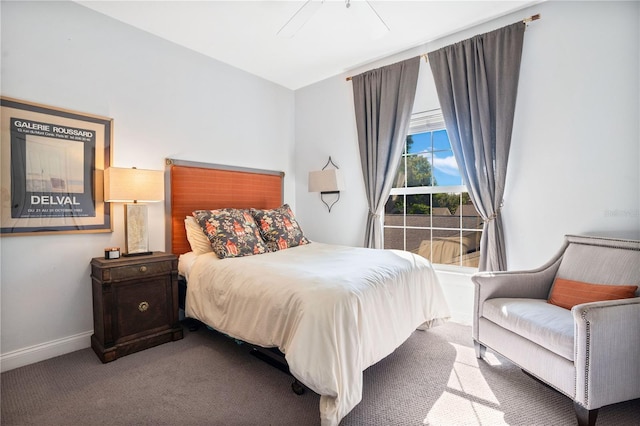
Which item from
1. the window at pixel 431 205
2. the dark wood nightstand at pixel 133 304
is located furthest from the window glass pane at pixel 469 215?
the dark wood nightstand at pixel 133 304

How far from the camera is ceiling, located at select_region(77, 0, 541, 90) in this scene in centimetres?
247

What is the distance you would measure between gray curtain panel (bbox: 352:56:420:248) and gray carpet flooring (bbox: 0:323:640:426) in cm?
164

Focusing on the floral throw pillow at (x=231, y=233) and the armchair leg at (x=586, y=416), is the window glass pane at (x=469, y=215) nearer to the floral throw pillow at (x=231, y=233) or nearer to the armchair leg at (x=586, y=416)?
the armchair leg at (x=586, y=416)

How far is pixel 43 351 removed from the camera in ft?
7.36

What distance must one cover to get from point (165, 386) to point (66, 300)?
121cm

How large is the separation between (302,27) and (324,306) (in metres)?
2.44

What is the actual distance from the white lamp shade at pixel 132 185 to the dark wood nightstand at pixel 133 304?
490 mm

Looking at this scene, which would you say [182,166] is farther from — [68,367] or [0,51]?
[68,367]

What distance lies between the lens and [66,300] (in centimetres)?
237

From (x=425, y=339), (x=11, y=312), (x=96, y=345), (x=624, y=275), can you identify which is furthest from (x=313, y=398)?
(x=11, y=312)

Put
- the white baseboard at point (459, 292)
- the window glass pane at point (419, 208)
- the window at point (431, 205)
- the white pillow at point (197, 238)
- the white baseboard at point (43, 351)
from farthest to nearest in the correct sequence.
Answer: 1. the window glass pane at point (419, 208)
2. the window at point (431, 205)
3. the white baseboard at point (459, 292)
4. the white pillow at point (197, 238)
5. the white baseboard at point (43, 351)

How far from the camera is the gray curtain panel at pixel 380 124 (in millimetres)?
3211

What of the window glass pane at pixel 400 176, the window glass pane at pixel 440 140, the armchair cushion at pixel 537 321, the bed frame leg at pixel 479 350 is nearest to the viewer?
the armchair cushion at pixel 537 321

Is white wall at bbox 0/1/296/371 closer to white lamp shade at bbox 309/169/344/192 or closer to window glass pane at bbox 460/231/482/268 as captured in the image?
white lamp shade at bbox 309/169/344/192
